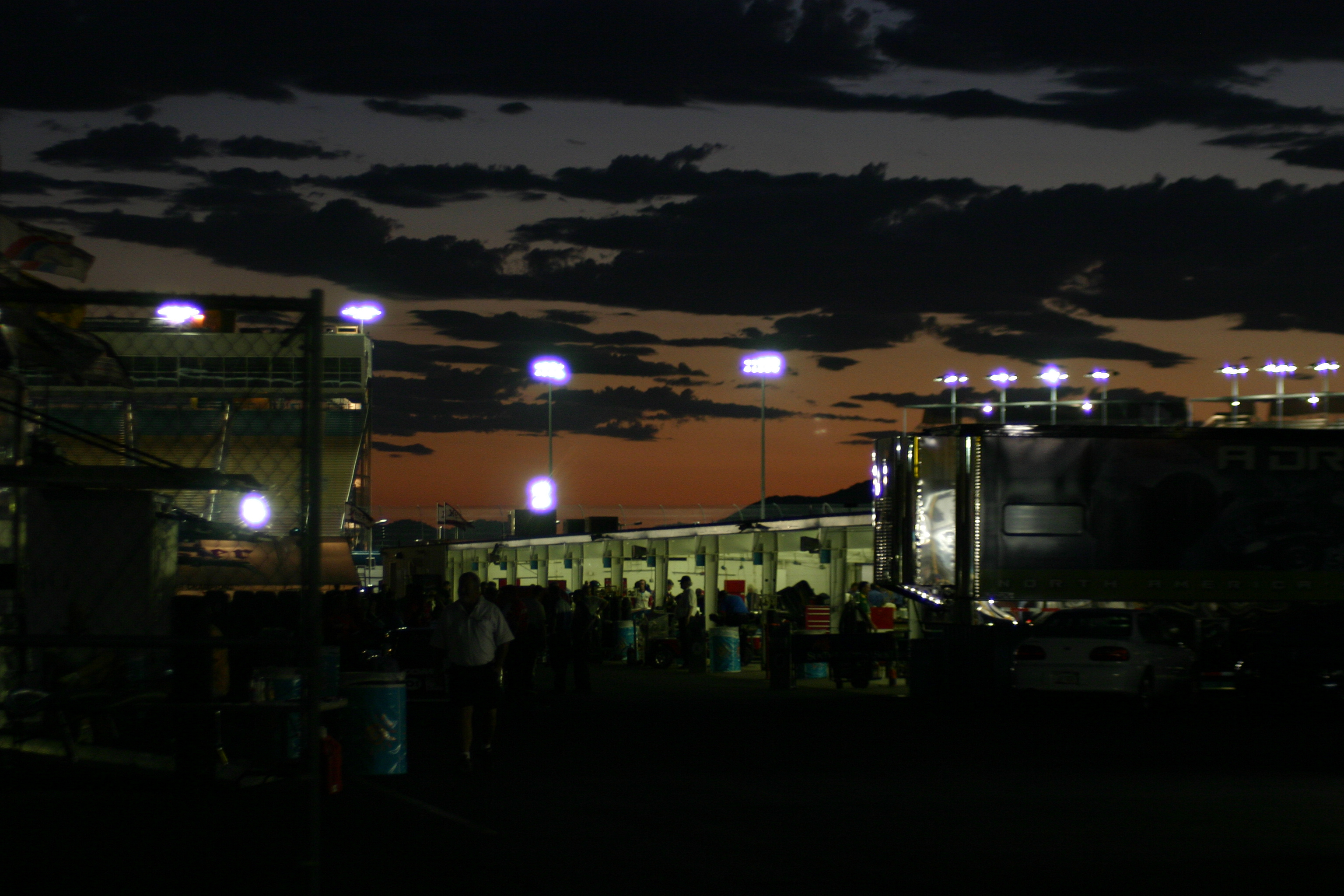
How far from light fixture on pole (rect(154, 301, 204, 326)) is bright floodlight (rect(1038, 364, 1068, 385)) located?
4446 cm

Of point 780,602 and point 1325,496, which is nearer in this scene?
point 1325,496

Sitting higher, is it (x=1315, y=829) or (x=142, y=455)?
(x=142, y=455)

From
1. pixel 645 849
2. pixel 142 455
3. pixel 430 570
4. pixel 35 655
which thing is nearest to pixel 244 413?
pixel 142 455

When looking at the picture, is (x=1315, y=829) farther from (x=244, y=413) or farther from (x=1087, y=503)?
(x=1087, y=503)

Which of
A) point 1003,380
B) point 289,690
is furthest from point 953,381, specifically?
point 289,690

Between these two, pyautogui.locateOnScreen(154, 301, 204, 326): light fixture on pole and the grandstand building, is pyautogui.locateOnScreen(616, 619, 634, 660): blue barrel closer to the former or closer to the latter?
the grandstand building

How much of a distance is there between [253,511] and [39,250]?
29.7ft

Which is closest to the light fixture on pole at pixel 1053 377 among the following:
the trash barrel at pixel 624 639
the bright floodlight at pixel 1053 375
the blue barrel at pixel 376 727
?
the bright floodlight at pixel 1053 375

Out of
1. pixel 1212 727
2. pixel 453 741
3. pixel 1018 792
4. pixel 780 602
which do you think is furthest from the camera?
pixel 780 602

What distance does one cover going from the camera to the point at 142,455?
11.2 meters

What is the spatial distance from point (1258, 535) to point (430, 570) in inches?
1812

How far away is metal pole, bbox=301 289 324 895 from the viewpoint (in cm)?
609

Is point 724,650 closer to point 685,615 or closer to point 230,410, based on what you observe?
point 685,615

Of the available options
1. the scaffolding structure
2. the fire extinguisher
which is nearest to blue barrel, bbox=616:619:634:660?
the scaffolding structure
